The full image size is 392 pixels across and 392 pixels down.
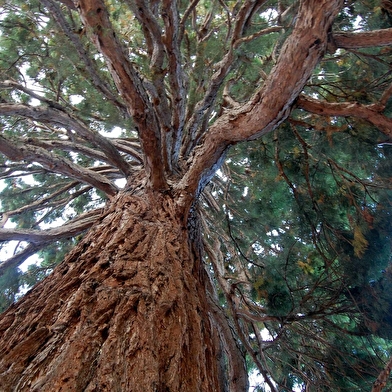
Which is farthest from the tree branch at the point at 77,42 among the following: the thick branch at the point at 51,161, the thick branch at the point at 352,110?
the thick branch at the point at 352,110

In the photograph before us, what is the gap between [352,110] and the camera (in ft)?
6.41

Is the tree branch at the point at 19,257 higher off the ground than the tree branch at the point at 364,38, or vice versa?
the tree branch at the point at 364,38

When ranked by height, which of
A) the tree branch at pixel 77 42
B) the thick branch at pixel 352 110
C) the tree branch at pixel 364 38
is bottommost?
the thick branch at pixel 352 110

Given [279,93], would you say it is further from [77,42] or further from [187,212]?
[77,42]

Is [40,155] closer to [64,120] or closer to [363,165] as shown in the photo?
[64,120]

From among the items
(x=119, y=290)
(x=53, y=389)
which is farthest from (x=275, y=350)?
(x=53, y=389)

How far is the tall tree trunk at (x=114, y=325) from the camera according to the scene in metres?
0.91

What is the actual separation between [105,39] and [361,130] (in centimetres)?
204

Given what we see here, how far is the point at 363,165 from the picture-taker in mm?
3338

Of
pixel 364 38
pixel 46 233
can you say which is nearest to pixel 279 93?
pixel 364 38

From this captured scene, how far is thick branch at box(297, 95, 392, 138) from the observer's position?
190cm

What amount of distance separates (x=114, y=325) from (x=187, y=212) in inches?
48.3

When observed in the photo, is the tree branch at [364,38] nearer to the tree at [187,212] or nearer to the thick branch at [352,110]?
the tree at [187,212]

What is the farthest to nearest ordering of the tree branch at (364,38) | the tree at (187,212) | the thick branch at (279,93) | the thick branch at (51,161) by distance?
the thick branch at (51,161) → the tree branch at (364,38) → the thick branch at (279,93) → the tree at (187,212)
